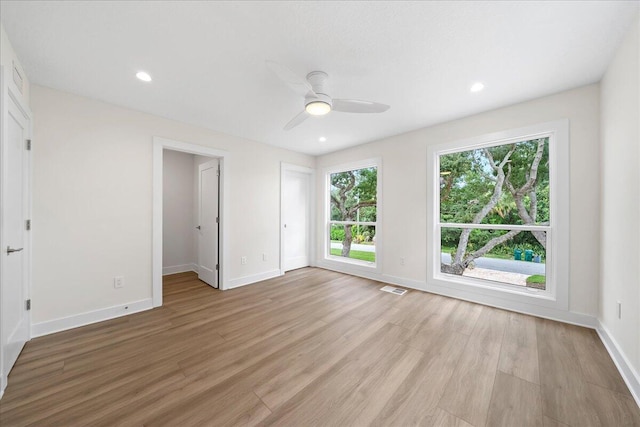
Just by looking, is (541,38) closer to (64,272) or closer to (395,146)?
(395,146)

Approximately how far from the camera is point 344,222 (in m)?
4.93

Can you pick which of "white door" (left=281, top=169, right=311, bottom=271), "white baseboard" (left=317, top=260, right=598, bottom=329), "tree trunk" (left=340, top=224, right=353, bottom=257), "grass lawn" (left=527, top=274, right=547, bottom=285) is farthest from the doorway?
"grass lawn" (left=527, top=274, right=547, bottom=285)

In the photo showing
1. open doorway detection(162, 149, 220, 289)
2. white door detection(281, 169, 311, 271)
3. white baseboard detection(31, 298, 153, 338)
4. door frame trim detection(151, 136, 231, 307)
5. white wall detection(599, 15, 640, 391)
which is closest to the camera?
white wall detection(599, 15, 640, 391)

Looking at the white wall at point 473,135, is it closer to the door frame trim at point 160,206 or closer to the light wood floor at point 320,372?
the light wood floor at point 320,372

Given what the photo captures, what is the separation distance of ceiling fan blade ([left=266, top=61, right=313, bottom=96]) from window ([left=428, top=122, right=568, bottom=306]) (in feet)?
7.86

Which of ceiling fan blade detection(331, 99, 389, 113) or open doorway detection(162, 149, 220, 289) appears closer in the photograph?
ceiling fan blade detection(331, 99, 389, 113)

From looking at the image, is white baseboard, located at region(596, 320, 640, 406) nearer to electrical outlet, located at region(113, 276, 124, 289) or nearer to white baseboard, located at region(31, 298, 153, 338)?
white baseboard, located at region(31, 298, 153, 338)

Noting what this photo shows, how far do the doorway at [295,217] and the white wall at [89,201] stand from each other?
1914 millimetres

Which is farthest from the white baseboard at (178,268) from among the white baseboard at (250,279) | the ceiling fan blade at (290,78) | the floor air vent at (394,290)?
the ceiling fan blade at (290,78)

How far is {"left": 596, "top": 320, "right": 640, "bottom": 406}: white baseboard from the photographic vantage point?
157 cm

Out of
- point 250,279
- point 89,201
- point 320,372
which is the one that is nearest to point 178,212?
point 250,279

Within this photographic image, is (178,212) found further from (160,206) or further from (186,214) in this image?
(160,206)

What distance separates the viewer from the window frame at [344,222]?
13.9 ft

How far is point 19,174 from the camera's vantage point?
2111 mm
